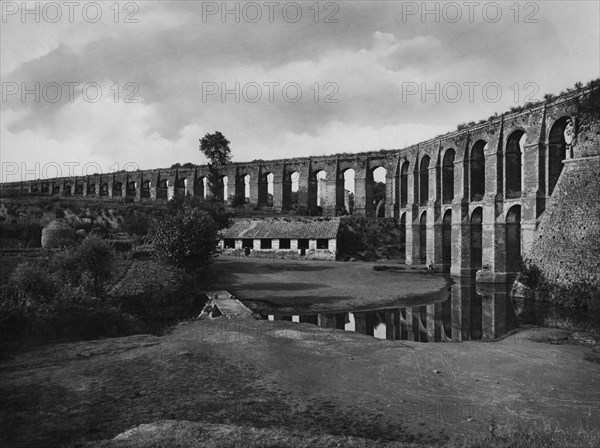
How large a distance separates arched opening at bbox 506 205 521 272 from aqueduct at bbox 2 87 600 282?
7cm

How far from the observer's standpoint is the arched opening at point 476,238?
3347 centimetres

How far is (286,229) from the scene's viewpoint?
137ft

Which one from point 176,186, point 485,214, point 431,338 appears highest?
point 176,186

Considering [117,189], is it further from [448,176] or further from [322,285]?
[322,285]

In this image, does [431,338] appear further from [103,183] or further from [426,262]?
[103,183]

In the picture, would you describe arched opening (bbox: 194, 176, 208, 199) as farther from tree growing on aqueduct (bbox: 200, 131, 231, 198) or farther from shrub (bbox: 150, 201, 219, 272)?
shrub (bbox: 150, 201, 219, 272)

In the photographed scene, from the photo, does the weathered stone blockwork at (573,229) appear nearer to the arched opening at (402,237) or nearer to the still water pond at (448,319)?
the still water pond at (448,319)

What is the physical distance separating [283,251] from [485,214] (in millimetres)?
17872

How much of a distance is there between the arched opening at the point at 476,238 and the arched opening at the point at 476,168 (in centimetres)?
120

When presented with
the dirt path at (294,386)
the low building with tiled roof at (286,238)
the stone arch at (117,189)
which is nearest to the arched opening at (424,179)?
the low building with tiled roof at (286,238)

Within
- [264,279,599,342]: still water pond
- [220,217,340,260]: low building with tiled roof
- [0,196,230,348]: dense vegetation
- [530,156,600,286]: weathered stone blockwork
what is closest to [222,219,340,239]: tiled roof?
[220,217,340,260]: low building with tiled roof

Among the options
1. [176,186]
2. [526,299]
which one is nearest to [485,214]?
[526,299]

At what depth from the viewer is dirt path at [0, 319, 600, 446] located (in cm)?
786

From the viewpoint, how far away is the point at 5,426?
7.64 m
